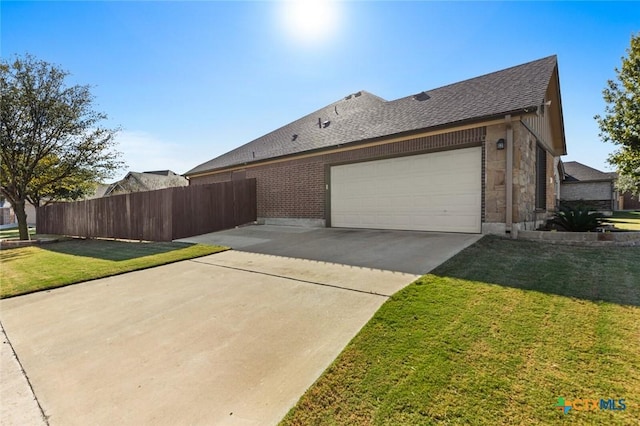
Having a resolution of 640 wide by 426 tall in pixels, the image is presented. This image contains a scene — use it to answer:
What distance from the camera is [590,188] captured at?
24.6m

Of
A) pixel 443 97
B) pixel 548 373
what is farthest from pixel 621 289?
pixel 443 97

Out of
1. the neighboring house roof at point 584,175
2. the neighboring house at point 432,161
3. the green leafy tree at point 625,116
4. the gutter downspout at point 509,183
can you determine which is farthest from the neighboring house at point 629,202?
the gutter downspout at point 509,183

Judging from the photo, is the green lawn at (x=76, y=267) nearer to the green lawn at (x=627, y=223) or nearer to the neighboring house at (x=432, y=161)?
the neighboring house at (x=432, y=161)

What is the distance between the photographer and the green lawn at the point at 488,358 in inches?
74.7

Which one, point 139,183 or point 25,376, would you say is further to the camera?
point 139,183

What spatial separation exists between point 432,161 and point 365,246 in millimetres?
3506

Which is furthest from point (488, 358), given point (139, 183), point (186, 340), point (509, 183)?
point (139, 183)

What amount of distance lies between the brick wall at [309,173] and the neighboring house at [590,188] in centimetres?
2163

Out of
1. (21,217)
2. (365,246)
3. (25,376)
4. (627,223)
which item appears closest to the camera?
(25,376)

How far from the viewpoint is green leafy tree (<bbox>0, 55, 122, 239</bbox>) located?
12.2 metres

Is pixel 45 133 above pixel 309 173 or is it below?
above

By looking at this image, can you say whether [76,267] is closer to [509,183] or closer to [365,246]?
[365,246]

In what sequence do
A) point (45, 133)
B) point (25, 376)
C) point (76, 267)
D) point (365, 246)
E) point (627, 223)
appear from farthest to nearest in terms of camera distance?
point (45, 133), point (627, 223), point (365, 246), point (76, 267), point (25, 376)

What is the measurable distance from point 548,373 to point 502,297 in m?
1.54
